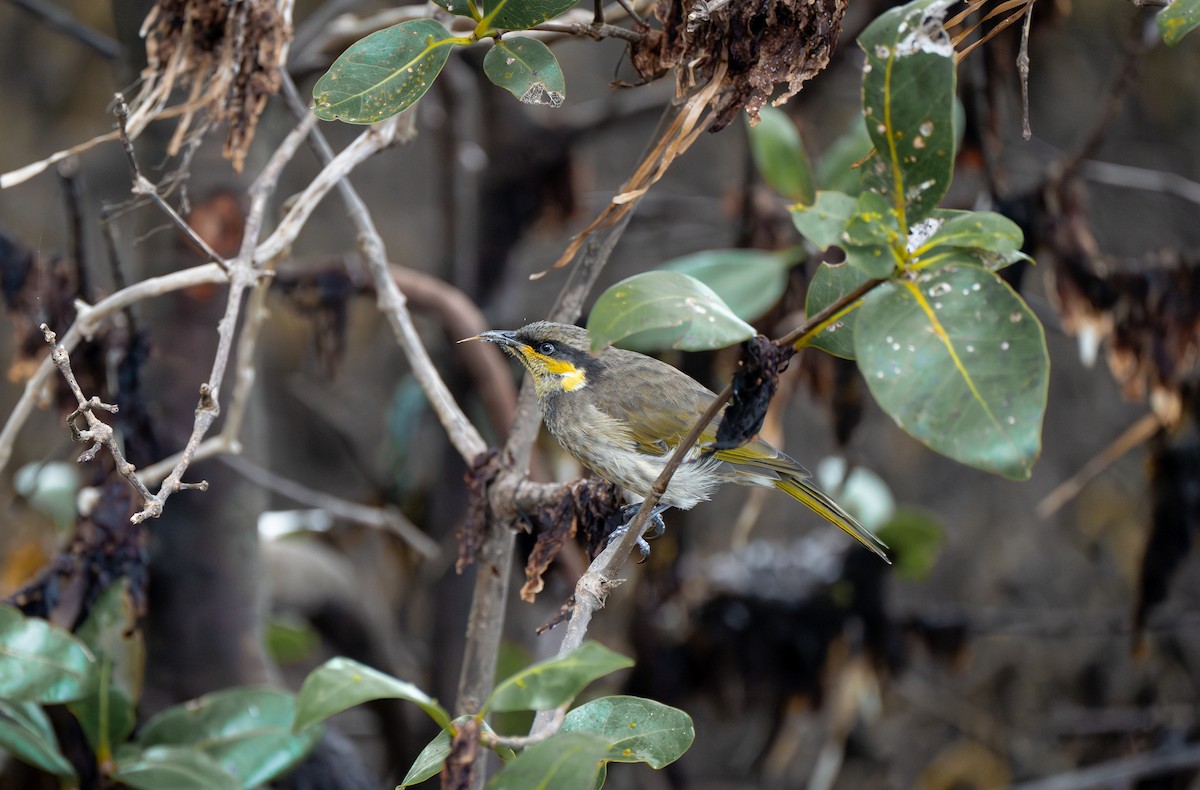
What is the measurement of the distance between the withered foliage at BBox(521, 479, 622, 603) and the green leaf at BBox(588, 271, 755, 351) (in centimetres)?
64

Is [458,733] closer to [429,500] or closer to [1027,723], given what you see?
[429,500]

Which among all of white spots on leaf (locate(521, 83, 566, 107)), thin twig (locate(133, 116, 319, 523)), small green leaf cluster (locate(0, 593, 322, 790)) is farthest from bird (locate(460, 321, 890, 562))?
small green leaf cluster (locate(0, 593, 322, 790))

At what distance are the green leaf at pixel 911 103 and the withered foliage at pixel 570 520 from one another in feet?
2.38

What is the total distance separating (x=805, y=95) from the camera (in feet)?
11.8

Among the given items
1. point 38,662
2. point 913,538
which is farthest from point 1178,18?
point 913,538

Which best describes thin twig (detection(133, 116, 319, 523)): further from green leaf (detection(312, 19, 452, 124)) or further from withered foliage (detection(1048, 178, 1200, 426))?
withered foliage (detection(1048, 178, 1200, 426))

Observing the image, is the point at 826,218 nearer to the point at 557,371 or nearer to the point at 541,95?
the point at 541,95

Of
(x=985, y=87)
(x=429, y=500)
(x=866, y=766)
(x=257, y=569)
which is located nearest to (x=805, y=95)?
(x=985, y=87)

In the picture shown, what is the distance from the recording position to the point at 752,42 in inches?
50.3

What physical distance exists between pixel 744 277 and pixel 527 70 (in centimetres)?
161

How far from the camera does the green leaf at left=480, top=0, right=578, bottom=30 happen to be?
1.28m

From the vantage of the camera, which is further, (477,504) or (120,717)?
(120,717)

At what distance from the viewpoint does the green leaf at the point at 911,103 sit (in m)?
0.97

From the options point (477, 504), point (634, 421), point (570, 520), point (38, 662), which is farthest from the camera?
point (634, 421)
